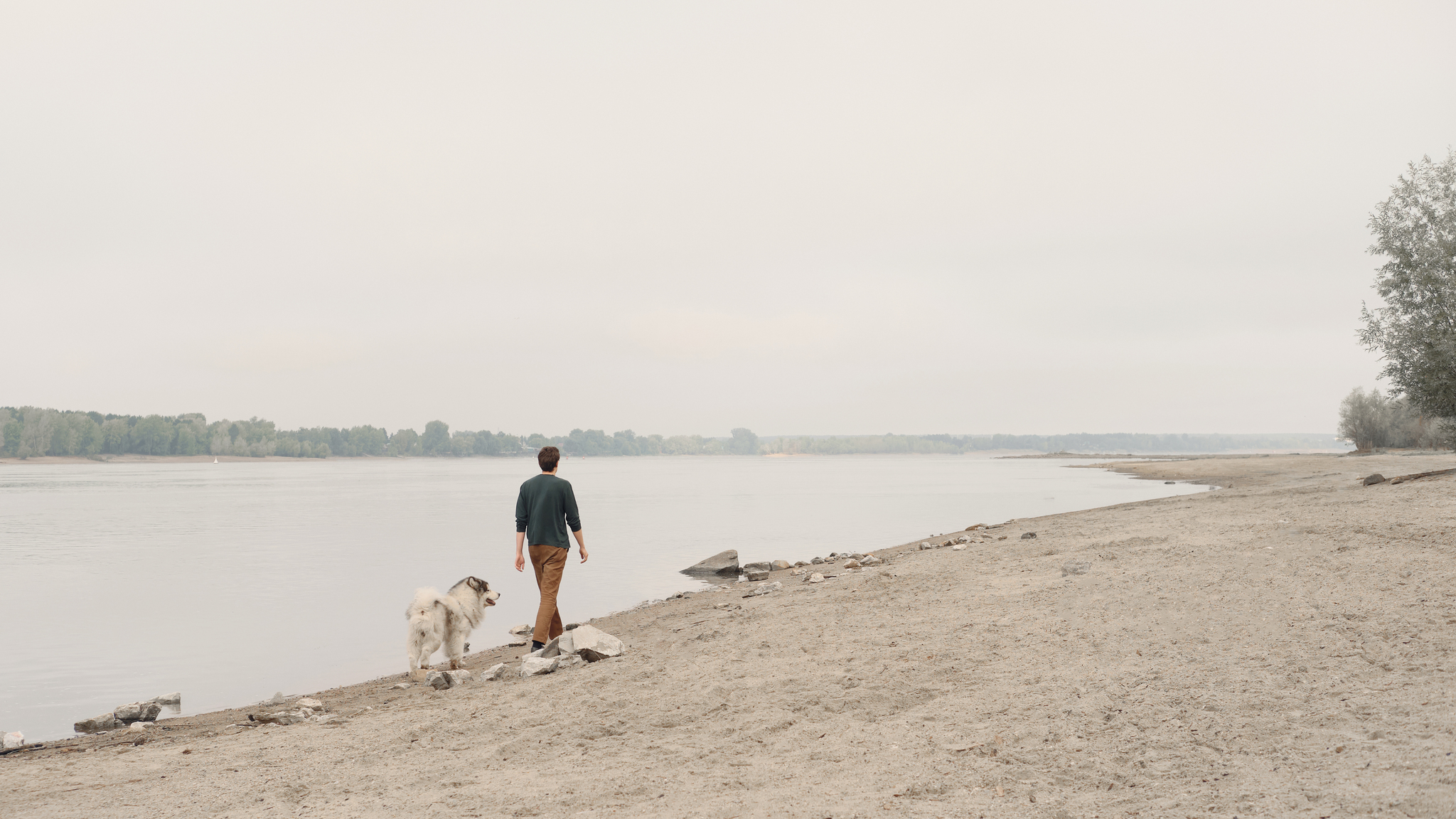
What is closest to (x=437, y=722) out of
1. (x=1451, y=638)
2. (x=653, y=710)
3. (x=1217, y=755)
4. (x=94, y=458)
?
(x=653, y=710)

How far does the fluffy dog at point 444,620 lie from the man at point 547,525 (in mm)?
1342

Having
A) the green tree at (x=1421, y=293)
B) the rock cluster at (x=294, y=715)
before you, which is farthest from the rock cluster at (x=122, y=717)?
the green tree at (x=1421, y=293)

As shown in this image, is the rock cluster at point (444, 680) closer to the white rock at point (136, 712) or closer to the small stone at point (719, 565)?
the white rock at point (136, 712)

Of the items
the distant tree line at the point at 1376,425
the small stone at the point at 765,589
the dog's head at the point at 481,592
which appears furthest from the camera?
the distant tree line at the point at 1376,425

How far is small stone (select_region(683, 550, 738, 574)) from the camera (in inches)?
783

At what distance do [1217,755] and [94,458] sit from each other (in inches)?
8107

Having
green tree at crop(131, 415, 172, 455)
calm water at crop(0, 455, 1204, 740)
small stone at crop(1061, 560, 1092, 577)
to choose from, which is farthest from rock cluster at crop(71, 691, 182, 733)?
green tree at crop(131, 415, 172, 455)

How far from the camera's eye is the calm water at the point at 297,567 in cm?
1230

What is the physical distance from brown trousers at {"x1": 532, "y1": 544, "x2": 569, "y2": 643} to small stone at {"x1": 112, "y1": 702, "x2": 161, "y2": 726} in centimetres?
438

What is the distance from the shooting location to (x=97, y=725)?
898 cm

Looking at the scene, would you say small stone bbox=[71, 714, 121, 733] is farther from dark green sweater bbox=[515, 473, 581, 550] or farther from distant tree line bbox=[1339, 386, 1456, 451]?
distant tree line bbox=[1339, 386, 1456, 451]

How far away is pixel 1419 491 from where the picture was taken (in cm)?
1545

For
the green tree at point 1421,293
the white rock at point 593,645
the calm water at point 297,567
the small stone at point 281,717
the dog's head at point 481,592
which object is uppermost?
the green tree at point 1421,293

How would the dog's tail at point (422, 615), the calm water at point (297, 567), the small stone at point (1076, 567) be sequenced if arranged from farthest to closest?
1. the calm water at point (297, 567)
2. the small stone at point (1076, 567)
3. the dog's tail at point (422, 615)
